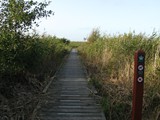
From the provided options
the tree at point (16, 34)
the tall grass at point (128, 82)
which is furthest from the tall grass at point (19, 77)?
the tall grass at point (128, 82)

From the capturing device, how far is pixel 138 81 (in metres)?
4.86

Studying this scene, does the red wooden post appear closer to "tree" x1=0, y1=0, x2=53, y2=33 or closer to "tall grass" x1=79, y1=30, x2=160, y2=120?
"tall grass" x1=79, y1=30, x2=160, y2=120

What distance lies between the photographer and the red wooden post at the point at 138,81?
15.6 feet

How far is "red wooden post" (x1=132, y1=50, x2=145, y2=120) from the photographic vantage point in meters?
4.76

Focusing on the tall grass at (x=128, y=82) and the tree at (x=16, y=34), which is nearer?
the tall grass at (x=128, y=82)

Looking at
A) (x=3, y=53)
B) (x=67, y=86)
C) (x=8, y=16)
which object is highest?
(x=8, y=16)

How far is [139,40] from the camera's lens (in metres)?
12.4

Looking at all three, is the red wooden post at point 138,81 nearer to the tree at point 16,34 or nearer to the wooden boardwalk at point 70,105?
the wooden boardwalk at point 70,105

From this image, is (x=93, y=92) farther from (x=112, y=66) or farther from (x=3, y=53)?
(x=112, y=66)

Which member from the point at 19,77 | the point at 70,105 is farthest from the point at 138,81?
the point at 19,77

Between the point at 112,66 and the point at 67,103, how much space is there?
624cm

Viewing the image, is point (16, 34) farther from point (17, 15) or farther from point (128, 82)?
point (128, 82)

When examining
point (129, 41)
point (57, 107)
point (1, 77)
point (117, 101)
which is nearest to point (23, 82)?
point (1, 77)


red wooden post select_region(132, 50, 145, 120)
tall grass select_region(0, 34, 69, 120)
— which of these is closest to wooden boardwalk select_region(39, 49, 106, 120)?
→ tall grass select_region(0, 34, 69, 120)
